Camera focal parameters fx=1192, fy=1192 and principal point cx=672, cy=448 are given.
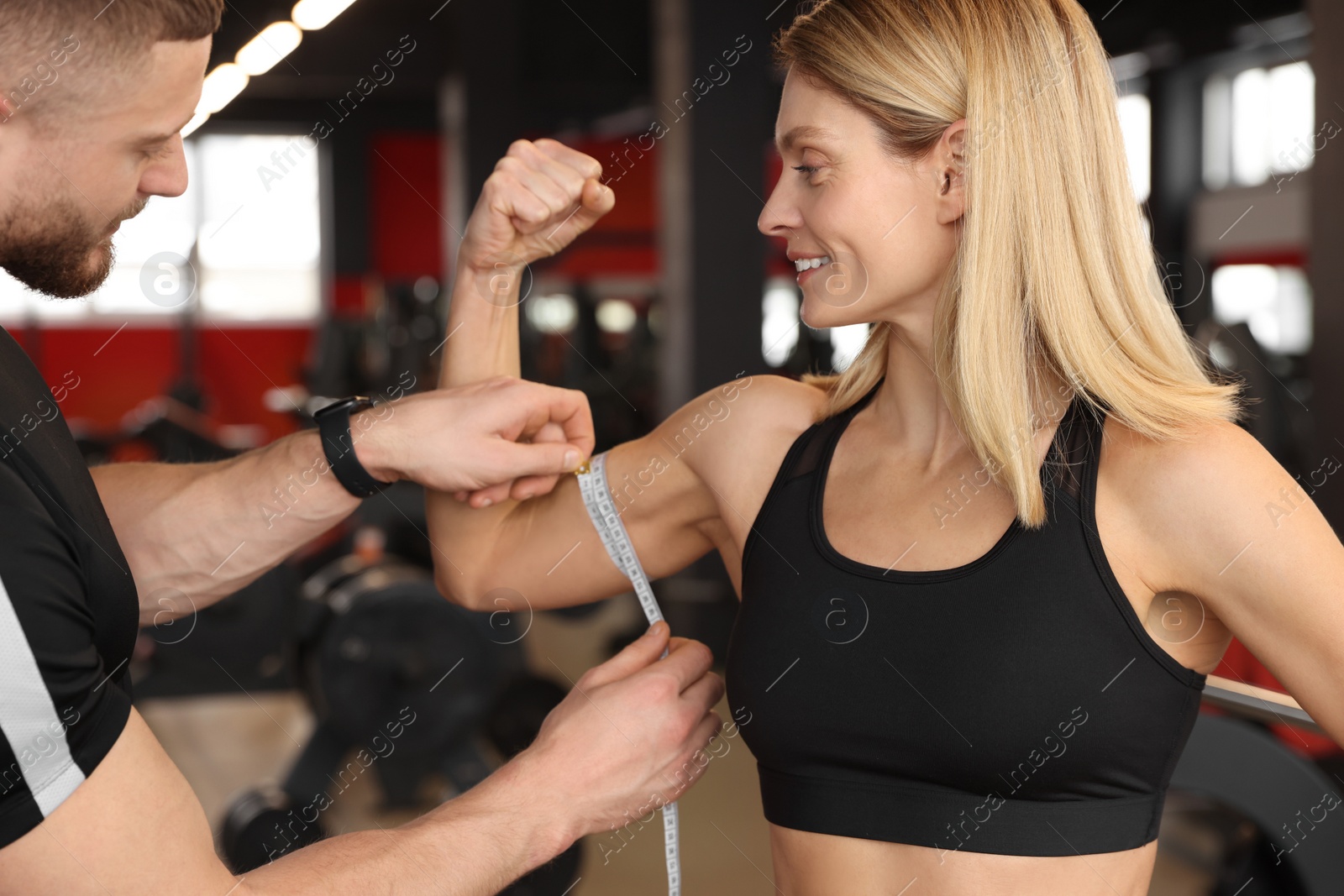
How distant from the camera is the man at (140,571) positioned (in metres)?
1.09

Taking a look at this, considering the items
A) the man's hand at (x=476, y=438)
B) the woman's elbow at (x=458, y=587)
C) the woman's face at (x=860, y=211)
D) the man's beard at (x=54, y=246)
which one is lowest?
the woman's elbow at (x=458, y=587)

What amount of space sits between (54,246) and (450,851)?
80cm

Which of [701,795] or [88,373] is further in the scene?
[88,373]

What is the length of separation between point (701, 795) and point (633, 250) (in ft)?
37.0

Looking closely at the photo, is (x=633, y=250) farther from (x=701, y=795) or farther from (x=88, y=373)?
(x=701, y=795)

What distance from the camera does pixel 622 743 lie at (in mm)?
1478

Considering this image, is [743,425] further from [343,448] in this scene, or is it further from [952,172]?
[343,448]

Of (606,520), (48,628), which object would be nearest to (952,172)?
(606,520)

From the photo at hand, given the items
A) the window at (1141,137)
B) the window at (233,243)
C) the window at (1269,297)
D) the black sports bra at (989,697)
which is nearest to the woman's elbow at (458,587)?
the black sports bra at (989,697)

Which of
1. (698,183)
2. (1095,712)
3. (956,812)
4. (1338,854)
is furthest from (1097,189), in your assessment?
(698,183)

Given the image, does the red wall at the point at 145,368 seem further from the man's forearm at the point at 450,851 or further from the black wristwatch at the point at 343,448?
the man's forearm at the point at 450,851

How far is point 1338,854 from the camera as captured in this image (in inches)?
90.7

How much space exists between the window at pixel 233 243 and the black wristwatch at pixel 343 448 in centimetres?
1215

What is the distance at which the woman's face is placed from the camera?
1.54 metres
